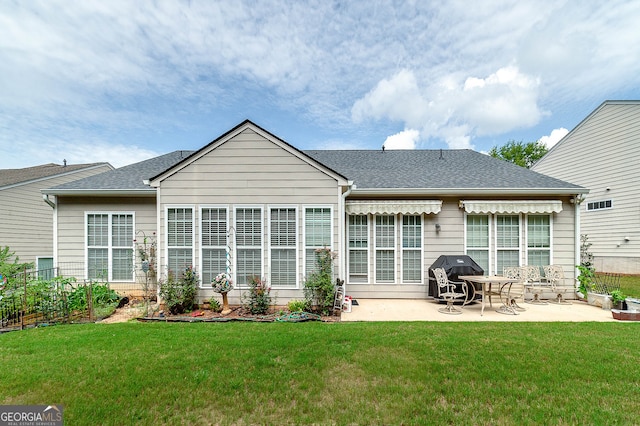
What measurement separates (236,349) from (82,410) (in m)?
2.17

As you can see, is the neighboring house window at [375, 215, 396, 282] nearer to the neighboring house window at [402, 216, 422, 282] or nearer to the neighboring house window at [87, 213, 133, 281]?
the neighboring house window at [402, 216, 422, 282]

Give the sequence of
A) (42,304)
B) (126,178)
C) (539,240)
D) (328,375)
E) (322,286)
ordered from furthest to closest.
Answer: (126,178) → (539,240) → (322,286) → (42,304) → (328,375)

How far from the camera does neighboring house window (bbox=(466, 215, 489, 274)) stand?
941cm

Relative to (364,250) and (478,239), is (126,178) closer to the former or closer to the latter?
(364,250)

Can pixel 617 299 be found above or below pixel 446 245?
below

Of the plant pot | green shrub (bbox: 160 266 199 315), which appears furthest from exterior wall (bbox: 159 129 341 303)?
the plant pot

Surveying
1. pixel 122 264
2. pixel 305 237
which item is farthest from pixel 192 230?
pixel 305 237

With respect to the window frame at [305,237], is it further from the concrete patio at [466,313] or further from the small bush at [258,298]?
the concrete patio at [466,313]

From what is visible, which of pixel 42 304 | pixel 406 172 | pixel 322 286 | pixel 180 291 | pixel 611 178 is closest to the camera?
pixel 42 304

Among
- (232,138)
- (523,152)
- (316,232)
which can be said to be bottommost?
(316,232)

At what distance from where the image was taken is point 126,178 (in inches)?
384

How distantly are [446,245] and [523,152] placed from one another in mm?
38319

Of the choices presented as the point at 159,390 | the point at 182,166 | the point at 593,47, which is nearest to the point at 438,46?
the point at 593,47

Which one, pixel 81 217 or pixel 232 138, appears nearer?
pixel 232 138
